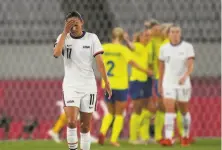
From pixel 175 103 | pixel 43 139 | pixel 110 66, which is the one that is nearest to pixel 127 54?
pixel 110 66

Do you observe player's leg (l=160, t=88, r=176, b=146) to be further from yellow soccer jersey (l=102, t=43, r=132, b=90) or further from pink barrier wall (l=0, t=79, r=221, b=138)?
pink barrier wall (l=0, t=79, r=221, b=138)

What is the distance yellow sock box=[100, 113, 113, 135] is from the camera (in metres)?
12.5

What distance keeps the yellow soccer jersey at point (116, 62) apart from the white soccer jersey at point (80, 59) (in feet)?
12.1

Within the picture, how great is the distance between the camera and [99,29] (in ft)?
48.2

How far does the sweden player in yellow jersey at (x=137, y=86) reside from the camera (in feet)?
42.8

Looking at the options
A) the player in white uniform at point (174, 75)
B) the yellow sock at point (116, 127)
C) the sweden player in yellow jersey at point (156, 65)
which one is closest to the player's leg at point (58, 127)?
the yellow sock at point (116, 127)

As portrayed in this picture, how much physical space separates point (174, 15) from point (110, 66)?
178 inches

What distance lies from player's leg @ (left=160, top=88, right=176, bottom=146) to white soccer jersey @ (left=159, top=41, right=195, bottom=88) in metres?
0.14

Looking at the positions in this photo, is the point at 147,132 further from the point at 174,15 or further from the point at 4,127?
the point at 174,15

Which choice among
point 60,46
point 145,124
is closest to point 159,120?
point 145,124

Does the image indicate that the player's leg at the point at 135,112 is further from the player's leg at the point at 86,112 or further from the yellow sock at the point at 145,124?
the player's leg at the point at 86,112

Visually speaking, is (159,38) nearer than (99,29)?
Yes

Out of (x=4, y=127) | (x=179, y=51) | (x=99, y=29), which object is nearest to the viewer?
(x=179, y=51)

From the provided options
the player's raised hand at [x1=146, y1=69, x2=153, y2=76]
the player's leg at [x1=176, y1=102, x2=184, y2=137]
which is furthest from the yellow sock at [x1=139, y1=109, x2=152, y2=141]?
the player's raised hand at [x1=146, y1=69, x2=153, y2=76]
